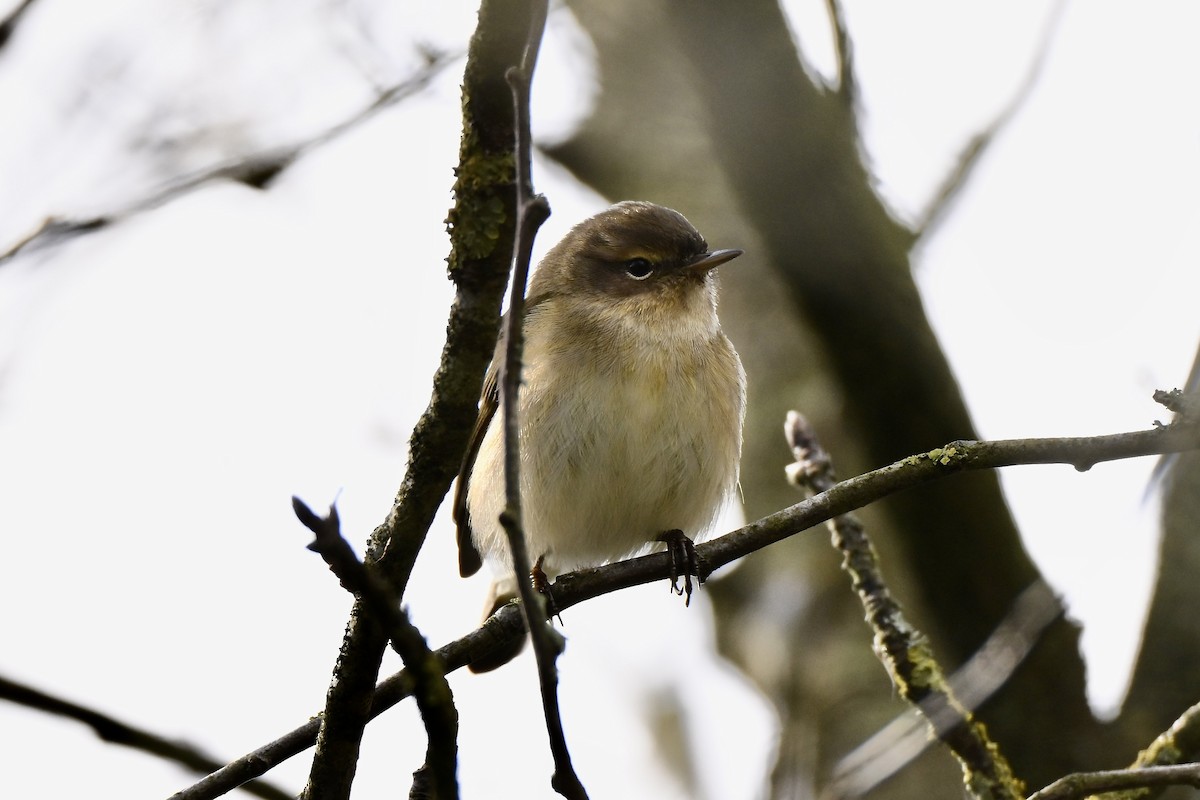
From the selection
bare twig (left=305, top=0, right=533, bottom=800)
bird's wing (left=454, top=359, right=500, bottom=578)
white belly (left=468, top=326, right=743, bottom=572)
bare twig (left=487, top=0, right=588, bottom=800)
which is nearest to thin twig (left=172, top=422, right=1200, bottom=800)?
bare twig (left=305, top=0, right=533, bottom=800)

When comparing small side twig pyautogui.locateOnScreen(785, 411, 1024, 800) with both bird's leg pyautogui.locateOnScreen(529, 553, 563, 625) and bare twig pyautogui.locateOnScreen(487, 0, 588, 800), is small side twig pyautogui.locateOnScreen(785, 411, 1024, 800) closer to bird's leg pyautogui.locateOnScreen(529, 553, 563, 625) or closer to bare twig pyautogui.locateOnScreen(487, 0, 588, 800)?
bird's leg pyautogui.locateOnScreen(529, 553, 563, 625)

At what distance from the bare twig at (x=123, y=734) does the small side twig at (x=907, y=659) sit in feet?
6.66

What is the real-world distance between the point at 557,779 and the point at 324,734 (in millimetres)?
855

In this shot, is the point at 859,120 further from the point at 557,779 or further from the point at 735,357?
the point at 557,779

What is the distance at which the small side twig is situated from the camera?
12.3 ft

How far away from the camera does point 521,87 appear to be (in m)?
2.10

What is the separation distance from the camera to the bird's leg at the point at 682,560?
145 inches

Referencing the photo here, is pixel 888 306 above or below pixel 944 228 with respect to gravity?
below

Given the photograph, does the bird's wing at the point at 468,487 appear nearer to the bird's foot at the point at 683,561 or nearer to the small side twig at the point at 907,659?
the bird's foot at the point at 683,561

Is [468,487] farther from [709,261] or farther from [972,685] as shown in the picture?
[972,685]

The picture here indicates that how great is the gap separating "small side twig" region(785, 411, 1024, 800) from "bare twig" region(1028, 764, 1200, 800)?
88 centimetres

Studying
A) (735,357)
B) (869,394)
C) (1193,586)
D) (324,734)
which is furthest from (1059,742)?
(324,734)

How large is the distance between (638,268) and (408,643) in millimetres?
3714

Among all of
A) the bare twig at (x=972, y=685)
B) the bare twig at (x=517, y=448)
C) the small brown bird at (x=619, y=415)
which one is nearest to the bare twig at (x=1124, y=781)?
the bare twig at (x=972, y=685)
